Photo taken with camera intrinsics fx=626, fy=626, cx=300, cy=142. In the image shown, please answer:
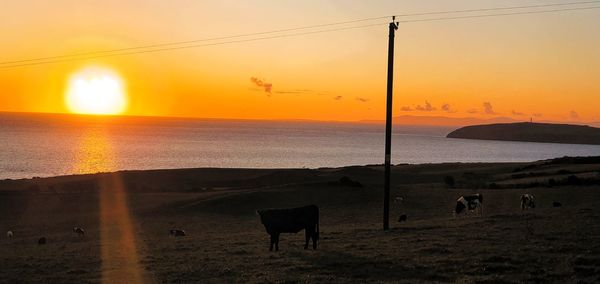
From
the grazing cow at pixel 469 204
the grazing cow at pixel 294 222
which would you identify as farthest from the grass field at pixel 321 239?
the grazing cow at pixel 469 204

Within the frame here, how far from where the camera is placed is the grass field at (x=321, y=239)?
18453mm

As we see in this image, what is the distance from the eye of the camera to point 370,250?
73.4 feet

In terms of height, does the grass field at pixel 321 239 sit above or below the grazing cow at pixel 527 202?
below

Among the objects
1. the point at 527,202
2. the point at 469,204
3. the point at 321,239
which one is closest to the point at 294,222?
the point at 321,239

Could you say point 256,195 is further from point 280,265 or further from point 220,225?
point 280,265

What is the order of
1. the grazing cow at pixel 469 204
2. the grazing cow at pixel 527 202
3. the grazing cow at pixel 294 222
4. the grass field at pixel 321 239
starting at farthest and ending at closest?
the grazing cow at pixel 527 202
the grazing cow at pixel 469 204
the grazing cow at pixel 294 222
the grass field at pixel 321 239

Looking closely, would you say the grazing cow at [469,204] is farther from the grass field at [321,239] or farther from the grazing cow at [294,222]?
the grazing cow at [294,222]

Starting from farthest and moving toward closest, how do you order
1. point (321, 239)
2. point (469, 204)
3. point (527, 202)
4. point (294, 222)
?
point (527, 202)
point (469, 204)
point (321, 239)
point (294, 222)

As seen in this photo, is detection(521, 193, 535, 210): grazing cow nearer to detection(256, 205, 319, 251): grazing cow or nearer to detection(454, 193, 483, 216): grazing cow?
detection(454, 193, 483, 216): grazing cow

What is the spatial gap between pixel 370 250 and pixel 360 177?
5430 centimetres

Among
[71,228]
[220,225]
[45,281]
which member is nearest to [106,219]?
[71,228]

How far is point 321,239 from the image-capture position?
26.5 m

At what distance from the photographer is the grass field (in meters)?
18.5

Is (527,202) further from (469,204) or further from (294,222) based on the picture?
(294,222)
